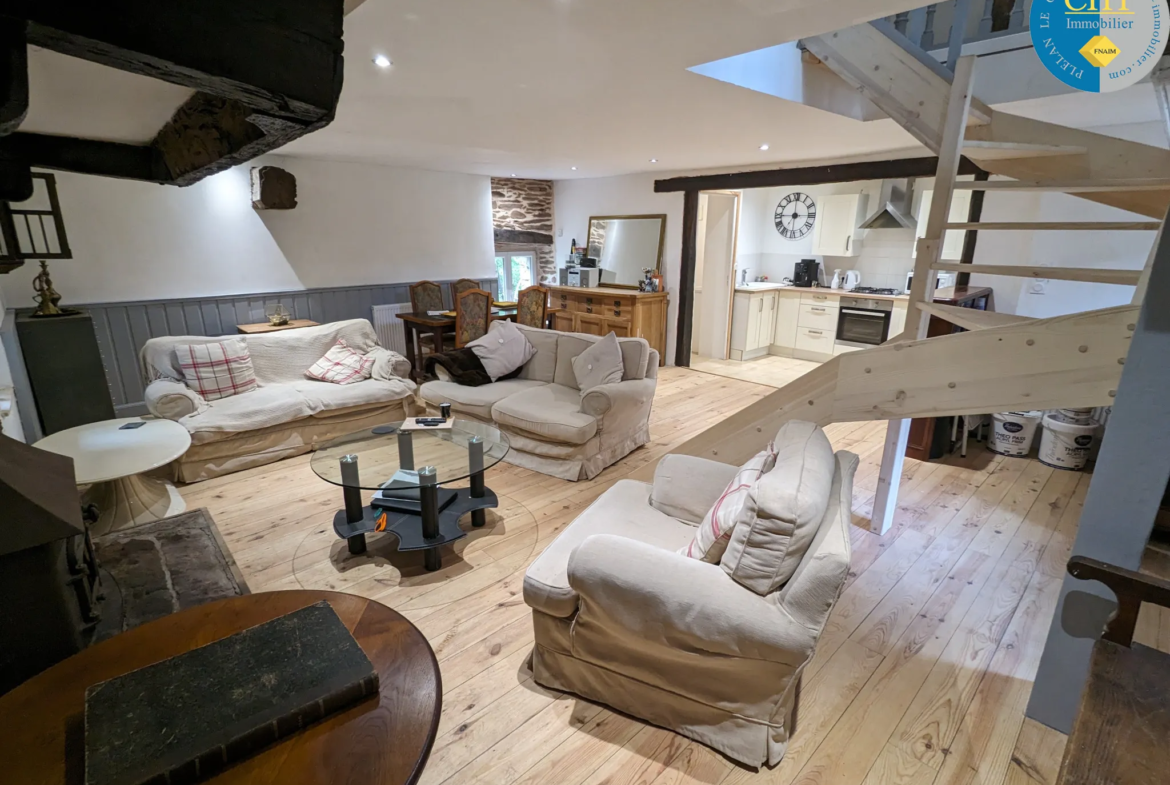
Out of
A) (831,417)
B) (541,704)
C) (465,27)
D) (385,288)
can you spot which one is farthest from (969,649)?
(385,288)

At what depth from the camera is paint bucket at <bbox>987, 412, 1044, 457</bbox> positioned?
3811 millimetres

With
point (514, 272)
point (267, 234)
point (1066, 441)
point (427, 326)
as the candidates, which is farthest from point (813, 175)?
point (267, 234)

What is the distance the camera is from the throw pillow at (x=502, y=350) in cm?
404

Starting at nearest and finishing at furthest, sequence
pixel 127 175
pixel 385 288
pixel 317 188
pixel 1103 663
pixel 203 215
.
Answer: pixel 127 175, pixel 1103 663, pixel 203 215, pixel 317 188, pixel 385 288

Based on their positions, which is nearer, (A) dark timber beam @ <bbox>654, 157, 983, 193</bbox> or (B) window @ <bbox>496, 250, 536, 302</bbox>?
(A) dark timber beam @ <bbox>654, 157, 983, 193</bbox>

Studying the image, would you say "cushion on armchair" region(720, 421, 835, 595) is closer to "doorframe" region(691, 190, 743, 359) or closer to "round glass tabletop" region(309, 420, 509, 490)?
"round glass tabletop" region(309, 420, 509, 490)

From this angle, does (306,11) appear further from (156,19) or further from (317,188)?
(317,188)

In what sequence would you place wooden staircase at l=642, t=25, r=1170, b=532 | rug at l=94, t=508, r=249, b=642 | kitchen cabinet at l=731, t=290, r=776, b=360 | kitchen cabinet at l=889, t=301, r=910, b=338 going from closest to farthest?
wooden staircase at l=642, t=25, r=1170, b=532 → rug at l=94, t=508, r=249, b=642 → kitchen cabinet at l=889, t=301, r=910, b=338 → kitchen cabinet at l=731, t=290, r=776, b=360

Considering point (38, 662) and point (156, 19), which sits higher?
point (156, 19)

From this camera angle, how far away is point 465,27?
175 cm

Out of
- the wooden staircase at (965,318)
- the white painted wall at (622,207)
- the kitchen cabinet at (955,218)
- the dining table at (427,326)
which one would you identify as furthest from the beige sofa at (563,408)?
the kitchen cabinet at (955,218)

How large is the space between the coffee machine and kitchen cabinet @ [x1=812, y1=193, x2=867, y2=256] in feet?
0.59

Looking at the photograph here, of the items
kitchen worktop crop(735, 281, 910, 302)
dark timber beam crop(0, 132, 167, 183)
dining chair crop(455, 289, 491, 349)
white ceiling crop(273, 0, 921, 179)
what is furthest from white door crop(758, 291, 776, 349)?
dark timber beam crop(0, 132, 167, 183)

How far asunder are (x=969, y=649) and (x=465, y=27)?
2928 mm
